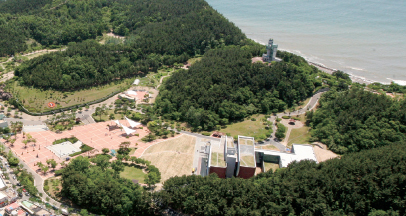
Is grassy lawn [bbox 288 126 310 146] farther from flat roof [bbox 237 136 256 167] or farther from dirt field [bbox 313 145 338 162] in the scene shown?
flat roof [bbox 237 136 256 167]

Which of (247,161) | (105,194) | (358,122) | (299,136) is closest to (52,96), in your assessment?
(105,194)

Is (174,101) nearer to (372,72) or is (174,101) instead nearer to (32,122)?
(32,122)

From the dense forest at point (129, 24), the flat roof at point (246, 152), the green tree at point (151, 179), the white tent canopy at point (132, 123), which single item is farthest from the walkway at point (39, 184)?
the dense forest at point (129, 24)

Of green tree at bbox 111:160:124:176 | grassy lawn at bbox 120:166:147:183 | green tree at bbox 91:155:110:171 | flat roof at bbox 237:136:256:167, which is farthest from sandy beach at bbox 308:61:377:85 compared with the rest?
green tree at bbox 91:155:110:171

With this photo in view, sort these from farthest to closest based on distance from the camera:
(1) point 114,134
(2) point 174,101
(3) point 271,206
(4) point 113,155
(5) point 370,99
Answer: (2) point 174,101
(5) point 370,99
(1) point 114,134
(4) point 113,155
(3) point 271,206

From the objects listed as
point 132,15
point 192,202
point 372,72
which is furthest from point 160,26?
point 192,202
